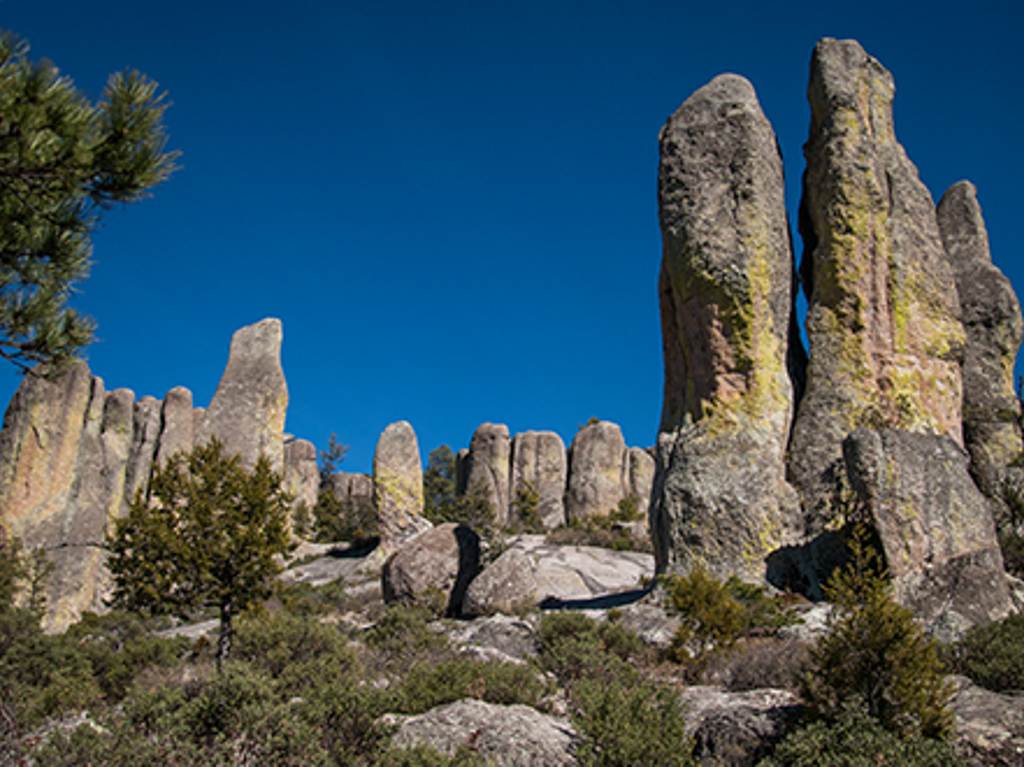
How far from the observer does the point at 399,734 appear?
7.29 m

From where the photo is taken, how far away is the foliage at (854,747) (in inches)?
238

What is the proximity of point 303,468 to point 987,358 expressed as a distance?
3082 cm

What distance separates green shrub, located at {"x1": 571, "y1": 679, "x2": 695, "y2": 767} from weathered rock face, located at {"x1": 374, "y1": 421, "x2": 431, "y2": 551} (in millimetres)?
20303

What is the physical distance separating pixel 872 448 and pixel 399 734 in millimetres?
9438

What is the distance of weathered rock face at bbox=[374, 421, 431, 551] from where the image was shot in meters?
27.3

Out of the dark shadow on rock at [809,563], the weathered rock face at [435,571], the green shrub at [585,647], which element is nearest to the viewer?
the green shrub at [585,647]

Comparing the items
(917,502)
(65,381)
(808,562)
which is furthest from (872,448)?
(65,381)

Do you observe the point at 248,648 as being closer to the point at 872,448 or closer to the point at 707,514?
the point at 707,514

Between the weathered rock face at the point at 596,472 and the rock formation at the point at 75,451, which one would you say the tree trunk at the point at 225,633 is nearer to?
the rock formation at the point at 75,451

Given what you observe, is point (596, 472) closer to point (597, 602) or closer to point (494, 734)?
point (597, 602)

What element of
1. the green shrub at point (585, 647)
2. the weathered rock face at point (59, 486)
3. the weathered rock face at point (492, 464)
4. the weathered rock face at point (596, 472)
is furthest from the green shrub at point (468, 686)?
the weathered rock face at point (492, 464)

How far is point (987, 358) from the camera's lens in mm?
19203

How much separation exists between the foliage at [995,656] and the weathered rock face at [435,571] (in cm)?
1027

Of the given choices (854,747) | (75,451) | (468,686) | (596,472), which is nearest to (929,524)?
(854,747)
